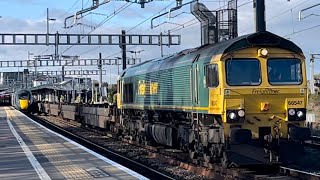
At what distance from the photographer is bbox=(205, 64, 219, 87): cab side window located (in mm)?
14289

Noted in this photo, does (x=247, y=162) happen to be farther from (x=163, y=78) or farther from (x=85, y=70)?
(x=85, y=70)

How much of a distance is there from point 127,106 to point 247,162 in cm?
1330

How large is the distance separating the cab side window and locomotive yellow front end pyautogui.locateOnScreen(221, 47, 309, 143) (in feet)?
1.13

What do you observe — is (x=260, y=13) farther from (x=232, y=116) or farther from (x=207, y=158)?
(x=232, y=116)

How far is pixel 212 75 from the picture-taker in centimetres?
1452

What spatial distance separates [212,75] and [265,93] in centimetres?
151

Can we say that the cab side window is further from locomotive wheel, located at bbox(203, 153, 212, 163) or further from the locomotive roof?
locomotive wheel, located at bbox(203, 153, 212, 163)

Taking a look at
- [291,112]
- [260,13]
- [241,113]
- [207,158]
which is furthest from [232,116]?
[260,13]

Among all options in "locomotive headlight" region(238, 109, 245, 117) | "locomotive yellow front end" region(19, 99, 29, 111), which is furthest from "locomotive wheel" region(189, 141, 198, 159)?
"locomotive yellow front end" region(19, 99, 29, 111)

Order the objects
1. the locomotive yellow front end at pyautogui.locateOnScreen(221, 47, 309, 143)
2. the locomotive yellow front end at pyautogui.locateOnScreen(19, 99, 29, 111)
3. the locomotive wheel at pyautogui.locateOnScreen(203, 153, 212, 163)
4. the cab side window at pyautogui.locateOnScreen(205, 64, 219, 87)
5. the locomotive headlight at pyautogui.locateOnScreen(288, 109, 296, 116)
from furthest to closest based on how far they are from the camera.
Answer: the locomotive yellow front end at pyautogui.locateOnScreen(19, 99, 29, 111)
the locomotive wheel at pyautogui.locateOnScreen(203, 153, 212, 163)
the cab side window at pyautogui.locateOnScreen(205, 64, 219, 87)
the locomotive headlight at pyautogui.locateOnScreen(288, 109, 296, 116)
the locomotive yellow front end at pyautogui.locateOnScreen(221, 47, 309, 143)

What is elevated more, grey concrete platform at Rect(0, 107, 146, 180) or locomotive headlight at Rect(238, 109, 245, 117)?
locomotive headlight at Rect(238, 109, 245, 117)

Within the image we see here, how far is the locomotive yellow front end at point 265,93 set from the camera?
45.5 ft

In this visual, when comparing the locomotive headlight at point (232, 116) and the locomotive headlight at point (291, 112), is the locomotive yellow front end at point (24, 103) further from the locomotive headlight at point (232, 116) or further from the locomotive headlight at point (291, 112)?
the locomotive headlight at point (291, 112)

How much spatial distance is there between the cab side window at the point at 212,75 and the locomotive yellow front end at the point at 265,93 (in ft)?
1.13
